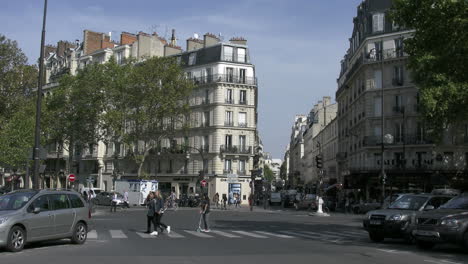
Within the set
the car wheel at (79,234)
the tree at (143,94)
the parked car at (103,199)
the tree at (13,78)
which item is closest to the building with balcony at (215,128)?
the tree at (143,94)

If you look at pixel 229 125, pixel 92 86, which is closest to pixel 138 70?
pixel 92 86

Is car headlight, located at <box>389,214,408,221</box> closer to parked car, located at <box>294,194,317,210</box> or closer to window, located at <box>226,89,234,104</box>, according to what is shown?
parked car, located at <box>294,194,317,210</box>

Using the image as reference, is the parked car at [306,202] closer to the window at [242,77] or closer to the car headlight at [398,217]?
the window at [242,77]

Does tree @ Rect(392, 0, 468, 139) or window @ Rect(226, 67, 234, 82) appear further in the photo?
window @ Rect(226, 67, 234, 82)

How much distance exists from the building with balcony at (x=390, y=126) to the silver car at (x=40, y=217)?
35443 millimetres

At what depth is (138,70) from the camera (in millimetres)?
53594

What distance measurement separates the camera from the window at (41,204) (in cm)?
1360

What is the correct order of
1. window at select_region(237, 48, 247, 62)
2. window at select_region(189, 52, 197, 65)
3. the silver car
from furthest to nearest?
window at select_region(189, 52, 197, 65) < window at select_region(237, 48, 247, 62) < the silver car

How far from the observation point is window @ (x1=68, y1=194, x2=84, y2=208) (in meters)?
15.1

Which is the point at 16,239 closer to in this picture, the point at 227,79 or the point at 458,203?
the point at 458,203

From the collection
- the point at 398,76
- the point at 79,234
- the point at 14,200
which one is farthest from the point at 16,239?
the point at 398,76

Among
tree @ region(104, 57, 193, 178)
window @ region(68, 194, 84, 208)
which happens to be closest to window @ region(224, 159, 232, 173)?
tree @ region(104, 57, 193, 178)

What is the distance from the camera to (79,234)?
15164 millimetres

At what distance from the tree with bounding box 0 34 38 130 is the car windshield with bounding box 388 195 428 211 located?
28009 millimetres
